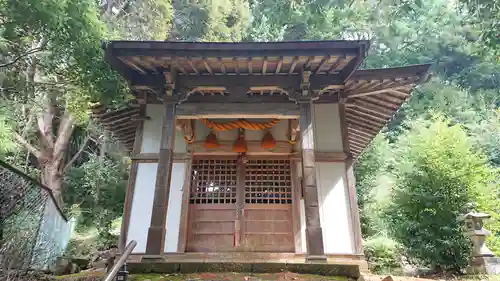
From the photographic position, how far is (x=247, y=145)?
7539 mm

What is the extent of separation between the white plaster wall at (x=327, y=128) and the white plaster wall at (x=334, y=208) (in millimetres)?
338

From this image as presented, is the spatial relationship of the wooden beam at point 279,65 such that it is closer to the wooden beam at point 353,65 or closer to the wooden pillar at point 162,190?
the wooden beam at point 353,65

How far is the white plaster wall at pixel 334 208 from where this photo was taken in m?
6.50

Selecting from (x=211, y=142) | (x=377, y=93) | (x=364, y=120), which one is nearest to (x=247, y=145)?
(x=211, y=142)

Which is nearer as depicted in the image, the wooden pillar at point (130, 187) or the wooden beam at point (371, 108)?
the wooden pillar at point (130, 187)

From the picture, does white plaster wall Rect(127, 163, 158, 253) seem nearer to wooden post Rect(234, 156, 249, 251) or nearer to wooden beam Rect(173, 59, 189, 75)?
wooden post Rect(234, 156, 249, 251)

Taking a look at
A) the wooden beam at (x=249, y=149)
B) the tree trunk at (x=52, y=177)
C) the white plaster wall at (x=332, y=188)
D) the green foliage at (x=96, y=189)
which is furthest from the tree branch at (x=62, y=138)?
the white plaster wall at (x=332, y=188)

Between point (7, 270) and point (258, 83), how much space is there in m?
4.49

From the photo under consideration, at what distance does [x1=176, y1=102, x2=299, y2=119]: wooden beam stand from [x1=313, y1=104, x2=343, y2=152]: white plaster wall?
1.12 meters

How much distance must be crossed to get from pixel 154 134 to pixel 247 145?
1.90 metres

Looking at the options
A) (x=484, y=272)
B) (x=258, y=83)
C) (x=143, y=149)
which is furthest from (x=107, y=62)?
(x=484, y=272)

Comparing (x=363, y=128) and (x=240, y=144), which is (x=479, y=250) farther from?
(x=240, y=144)

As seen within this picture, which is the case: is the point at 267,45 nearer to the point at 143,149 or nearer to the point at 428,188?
the point at 143,149

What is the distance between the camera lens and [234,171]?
757 centimetres
